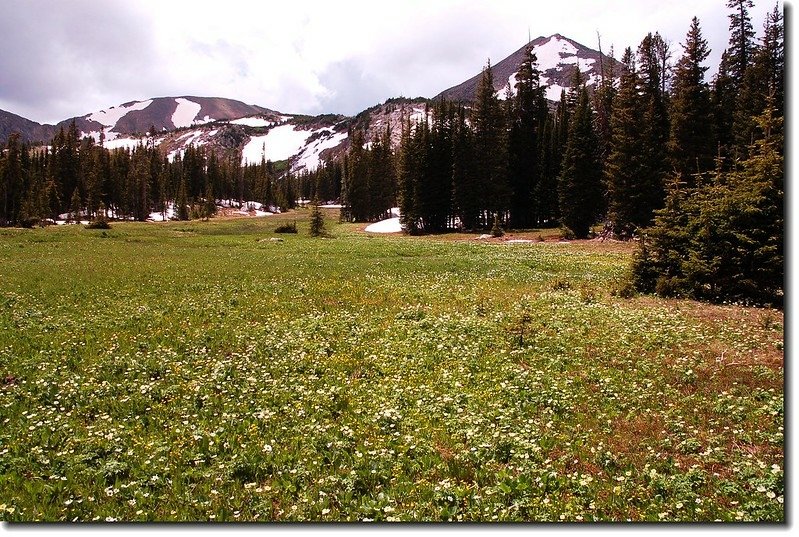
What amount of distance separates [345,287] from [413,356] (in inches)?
482

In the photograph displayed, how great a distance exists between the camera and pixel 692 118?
48594 mm

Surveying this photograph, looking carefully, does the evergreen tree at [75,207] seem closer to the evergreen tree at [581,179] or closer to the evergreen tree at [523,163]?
the evergreen tree at [523,163]

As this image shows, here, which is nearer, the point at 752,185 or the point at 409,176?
the point at 752,185

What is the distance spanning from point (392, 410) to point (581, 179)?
2411 inches

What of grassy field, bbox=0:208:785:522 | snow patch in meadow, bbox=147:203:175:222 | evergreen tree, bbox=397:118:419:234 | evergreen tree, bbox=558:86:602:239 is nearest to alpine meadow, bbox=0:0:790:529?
grassy field, bbox=0:208:785:522

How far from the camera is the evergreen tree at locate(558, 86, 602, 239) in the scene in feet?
205

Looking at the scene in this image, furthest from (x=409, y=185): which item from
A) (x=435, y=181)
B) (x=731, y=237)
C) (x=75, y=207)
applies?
(x=75, y=207)

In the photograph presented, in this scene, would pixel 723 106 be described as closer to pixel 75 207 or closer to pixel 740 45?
pixel 740 45

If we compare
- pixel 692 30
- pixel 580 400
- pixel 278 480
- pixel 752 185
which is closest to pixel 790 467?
pixel 580 400

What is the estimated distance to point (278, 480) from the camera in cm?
716

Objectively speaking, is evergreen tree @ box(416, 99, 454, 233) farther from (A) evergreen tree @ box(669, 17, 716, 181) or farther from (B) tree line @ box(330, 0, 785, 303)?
(A) evergreen tree @ box(669, 17, 716, 181)

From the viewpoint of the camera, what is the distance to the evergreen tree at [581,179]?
62562 mm

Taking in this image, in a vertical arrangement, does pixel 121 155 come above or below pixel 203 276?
above

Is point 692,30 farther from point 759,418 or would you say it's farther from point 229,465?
point 229,465
